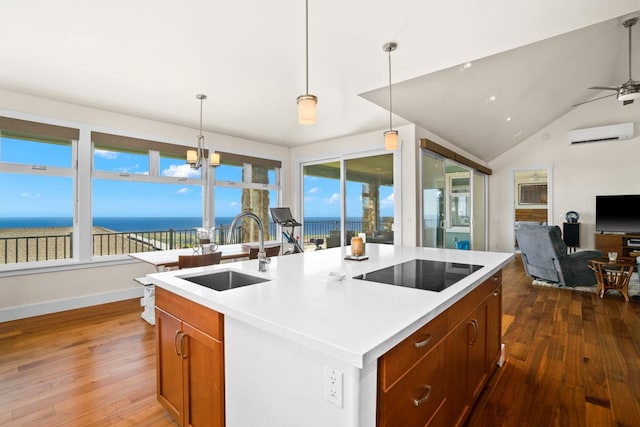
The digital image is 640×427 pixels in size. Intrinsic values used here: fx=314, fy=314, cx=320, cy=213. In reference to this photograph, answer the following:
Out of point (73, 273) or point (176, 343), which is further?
point (73, 273)

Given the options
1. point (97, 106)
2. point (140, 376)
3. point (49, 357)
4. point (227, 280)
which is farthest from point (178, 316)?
point (97, 106)

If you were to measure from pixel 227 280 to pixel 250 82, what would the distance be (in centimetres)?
228

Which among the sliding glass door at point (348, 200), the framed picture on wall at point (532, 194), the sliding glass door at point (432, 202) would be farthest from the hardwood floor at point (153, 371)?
the framed picture on wall at point (532, 194)

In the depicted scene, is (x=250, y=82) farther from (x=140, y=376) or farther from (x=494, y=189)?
(x=494, y=189)

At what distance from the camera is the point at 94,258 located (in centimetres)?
406

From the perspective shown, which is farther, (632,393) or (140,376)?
(140,376)

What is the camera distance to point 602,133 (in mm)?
6418

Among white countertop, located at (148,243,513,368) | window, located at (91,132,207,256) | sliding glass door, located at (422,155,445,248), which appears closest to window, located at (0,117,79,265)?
window, located at (91,132,207,256)

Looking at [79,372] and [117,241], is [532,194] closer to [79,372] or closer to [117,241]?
[117,241]

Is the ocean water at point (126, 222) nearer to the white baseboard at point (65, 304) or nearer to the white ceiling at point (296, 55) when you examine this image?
the white baseboard at point (65, 304)

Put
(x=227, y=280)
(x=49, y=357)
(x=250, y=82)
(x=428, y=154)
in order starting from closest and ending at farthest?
(x=227, y=280), (x=49, y=357), (x=250, y=82), (x=428, y=154)

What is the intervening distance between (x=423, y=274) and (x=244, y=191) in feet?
15.1

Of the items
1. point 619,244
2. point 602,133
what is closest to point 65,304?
point 619,244

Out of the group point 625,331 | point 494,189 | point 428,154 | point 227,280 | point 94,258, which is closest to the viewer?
point 227,280
